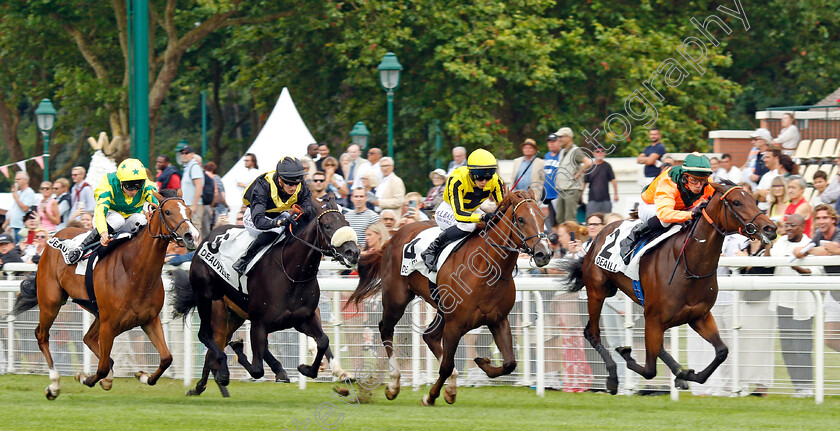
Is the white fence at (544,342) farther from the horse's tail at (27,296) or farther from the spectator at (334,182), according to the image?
the spectator at (334,182)

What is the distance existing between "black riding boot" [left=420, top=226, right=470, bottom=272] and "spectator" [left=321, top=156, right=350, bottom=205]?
148 inches

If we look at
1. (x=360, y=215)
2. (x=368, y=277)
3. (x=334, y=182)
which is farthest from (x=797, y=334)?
(x=334, y=182)

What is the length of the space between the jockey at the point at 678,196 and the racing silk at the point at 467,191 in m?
1.09

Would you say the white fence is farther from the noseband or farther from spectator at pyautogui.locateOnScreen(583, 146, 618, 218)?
spectator at pyautogui.locateOnScreen(583, 146, 618, 218)

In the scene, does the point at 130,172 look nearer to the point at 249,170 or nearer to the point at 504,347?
the point at 504,347

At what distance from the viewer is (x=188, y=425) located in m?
7.79

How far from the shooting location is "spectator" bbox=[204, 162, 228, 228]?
14.4m

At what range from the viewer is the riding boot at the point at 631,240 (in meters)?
8.86

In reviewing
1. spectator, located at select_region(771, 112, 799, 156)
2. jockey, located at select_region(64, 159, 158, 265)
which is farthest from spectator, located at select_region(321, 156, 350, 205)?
spectator, located at select_region(771, 112, 799, 156)

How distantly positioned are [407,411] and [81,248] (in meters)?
3.17

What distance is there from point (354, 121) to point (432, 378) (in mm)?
11968

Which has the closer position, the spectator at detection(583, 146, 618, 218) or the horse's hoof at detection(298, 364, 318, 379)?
the horse's hoof at detection(298, 364, 318, 379)

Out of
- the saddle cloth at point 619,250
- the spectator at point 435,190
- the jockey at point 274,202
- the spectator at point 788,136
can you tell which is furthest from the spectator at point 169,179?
the spectator at point 788,136

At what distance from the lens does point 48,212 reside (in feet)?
48.0
